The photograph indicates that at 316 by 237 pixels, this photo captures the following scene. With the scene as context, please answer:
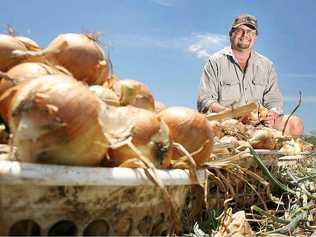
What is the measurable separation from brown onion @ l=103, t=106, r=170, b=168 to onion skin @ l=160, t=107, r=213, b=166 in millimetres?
165

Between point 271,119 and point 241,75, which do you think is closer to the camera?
point 271,119

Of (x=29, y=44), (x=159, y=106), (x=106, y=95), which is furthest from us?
(x=159, y=106)

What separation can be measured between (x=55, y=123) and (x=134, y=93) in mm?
457

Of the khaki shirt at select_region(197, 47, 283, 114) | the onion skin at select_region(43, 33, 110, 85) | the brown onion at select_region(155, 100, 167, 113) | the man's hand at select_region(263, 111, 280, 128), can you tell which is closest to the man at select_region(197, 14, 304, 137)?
the khaki shirt at select_region(197, 47, 283, 114)

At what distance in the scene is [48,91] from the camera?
111 cm

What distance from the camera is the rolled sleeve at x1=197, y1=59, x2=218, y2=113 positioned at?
16.0 feet

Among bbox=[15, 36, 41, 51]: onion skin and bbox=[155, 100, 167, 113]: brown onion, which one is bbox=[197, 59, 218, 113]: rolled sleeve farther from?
bbox=[15, 36, 41, 51]: onion skin

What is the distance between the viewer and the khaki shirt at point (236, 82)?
498 cm

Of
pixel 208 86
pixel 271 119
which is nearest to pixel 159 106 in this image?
pixel 271 119

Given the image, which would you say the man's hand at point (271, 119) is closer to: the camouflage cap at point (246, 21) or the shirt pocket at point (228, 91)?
the shirt pocket at point (228, 91)

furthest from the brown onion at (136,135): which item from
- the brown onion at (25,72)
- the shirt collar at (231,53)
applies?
the shirt collar at (231,53)

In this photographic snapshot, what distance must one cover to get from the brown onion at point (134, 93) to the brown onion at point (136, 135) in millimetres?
150

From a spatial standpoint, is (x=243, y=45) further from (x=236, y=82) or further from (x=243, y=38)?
(x=236, y=82)

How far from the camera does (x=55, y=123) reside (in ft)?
3.54
